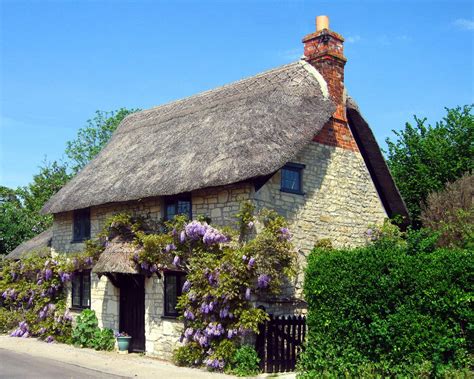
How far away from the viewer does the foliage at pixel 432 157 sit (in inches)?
772

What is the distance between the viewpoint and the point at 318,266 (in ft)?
35.3

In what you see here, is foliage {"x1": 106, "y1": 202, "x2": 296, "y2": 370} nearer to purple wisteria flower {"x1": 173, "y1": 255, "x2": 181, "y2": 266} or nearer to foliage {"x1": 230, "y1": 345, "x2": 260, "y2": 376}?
purple wisteria flower {"x1": 173, "y1": 255, "x2": 181, "y2": 266}

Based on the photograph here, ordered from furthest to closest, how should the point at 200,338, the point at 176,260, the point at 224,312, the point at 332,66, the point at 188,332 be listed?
the point at 332,66 < the point at 176,260 < the point at 188,332 < the point at 200,338 < the point at 224,312

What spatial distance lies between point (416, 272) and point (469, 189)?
8182 mm

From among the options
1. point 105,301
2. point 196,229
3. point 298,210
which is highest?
point 298,210

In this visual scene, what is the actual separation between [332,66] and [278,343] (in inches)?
293

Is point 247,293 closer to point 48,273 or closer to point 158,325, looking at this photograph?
point 158,325

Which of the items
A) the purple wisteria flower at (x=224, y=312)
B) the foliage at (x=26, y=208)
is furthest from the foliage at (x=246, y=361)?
the foliage at (x=26, y=208)

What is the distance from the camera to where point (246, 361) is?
11906mm

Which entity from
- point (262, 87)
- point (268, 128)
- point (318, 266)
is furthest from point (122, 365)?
A: point (262, 87)

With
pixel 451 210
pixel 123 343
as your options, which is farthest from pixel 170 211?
pixel 451 210

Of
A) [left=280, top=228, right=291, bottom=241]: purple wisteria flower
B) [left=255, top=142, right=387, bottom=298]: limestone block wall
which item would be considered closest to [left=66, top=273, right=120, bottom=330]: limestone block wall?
[left=255, top=142, right=387, bottom=298]: limestone block wall

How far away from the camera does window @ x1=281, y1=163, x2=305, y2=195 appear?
555 inches

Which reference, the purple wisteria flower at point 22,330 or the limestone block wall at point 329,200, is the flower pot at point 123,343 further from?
the purple wisteria flower at point 22,330
